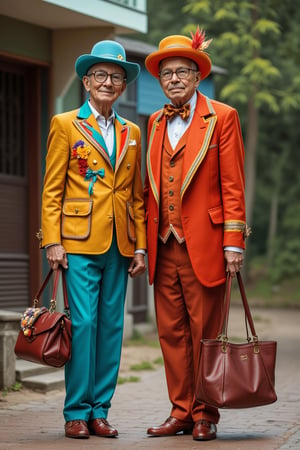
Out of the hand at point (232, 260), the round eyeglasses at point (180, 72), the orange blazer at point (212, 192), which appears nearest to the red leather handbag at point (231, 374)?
the hand at point (232, 260)

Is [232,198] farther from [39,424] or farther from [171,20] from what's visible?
[171,20]

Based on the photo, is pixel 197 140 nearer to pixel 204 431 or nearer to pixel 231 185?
pixel 231 185

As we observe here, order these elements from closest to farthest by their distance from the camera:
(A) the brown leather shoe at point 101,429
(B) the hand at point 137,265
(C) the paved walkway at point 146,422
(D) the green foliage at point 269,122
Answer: (C) the paved walkway at point 146,422, (A) the brown leather shoe at point 101,429, (B) the hand at point 137,265, (D) the green foliage at point 269,122

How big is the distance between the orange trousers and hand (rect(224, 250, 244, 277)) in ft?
0.62

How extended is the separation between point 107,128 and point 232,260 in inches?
46.8

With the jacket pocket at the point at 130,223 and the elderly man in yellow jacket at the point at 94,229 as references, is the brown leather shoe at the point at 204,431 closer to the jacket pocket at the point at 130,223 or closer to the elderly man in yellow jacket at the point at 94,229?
the elderly man in yellow jacket at the point at 94,229

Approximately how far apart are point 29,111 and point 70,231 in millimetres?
4288

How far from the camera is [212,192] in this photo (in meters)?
6.22

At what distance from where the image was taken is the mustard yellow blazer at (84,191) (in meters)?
6.22

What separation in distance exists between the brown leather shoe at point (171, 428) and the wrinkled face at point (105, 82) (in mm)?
2062

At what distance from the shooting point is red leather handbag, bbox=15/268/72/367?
6.00 m

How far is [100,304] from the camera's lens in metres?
6.37

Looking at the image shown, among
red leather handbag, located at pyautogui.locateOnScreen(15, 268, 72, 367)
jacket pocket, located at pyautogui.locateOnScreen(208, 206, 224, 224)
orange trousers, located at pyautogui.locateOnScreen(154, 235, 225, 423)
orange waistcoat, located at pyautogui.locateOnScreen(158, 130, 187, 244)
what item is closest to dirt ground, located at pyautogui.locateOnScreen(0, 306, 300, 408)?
red leather handbag, located at pyautogui.locateOnScreen(15, 268, 72, 367)

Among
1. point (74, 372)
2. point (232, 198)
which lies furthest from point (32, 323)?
point (232, 198)
